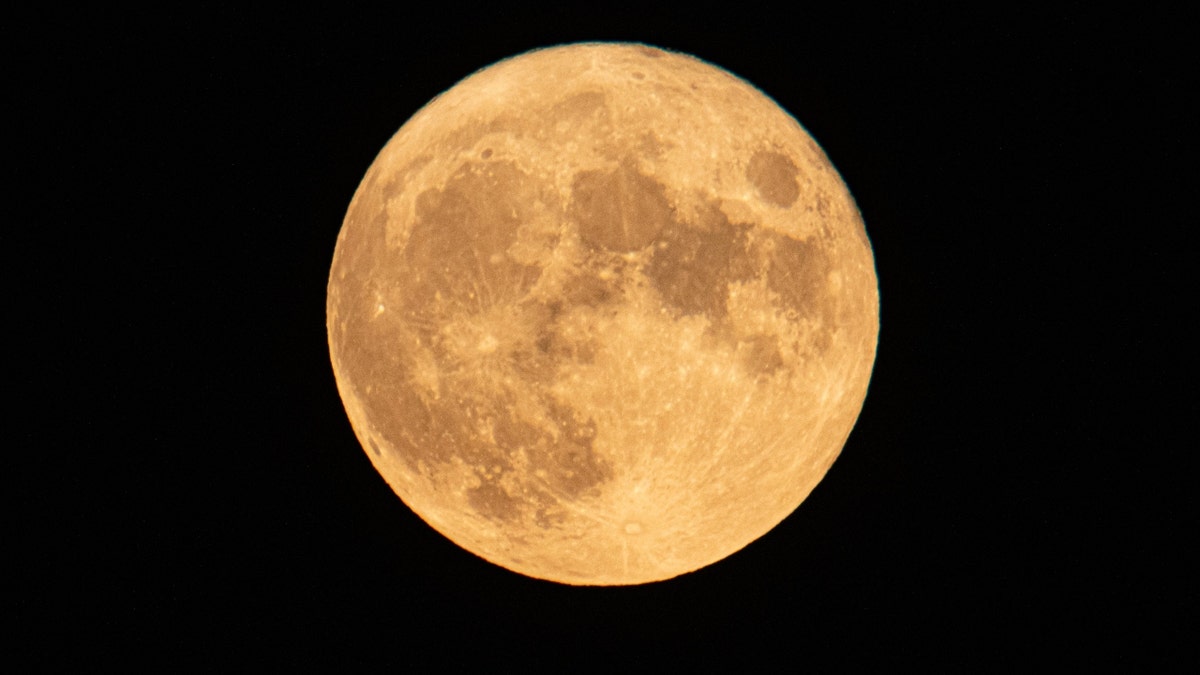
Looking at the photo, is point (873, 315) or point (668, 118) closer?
point (668, 118)

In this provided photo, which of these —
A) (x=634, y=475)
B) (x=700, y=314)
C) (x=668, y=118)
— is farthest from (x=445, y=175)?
(x=634, y=475)

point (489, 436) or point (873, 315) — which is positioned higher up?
point (873, 315)

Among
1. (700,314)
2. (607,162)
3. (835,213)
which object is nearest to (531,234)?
(607,162)

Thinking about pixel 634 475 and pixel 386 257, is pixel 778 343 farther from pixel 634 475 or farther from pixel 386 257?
pixel 386 257

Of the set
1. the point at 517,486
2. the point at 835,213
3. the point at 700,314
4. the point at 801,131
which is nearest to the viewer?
the point at 700,314

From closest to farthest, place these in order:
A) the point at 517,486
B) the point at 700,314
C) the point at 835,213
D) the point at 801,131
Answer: the point at 700,314
the point at 517,486
the point at 835,213
the point at 801,131

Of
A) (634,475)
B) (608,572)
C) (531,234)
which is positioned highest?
(531,234)
